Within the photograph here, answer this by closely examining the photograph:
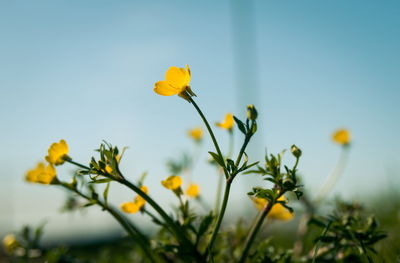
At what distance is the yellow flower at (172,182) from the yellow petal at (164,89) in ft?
1.05

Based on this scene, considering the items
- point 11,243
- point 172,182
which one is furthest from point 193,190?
point 11,243

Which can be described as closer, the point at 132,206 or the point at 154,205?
the point at 154,205

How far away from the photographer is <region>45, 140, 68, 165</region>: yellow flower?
1.31 m

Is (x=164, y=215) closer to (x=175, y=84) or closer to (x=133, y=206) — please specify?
(x=133, y=206)

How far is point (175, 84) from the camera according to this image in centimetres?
127

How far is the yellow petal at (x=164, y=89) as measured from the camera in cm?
127

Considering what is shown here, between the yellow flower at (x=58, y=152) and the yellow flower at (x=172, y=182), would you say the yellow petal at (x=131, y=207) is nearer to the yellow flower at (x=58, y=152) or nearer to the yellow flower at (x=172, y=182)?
the yellow flower at (x=172, y=182)

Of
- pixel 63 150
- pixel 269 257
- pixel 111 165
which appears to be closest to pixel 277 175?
pixel 269 257

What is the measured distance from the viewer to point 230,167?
44.6 inches

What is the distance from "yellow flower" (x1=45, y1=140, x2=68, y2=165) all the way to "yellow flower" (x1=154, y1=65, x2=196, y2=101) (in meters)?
0.39

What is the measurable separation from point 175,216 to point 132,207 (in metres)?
0.18

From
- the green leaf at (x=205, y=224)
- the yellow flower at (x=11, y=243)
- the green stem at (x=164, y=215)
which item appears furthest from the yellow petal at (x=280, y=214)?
the yellow flower at (x=11, y=243)

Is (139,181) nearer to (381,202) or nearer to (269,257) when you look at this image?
(269,257)

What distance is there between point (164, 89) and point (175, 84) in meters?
0.04
